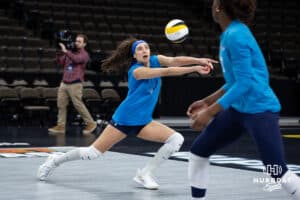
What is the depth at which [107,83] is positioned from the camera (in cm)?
1684

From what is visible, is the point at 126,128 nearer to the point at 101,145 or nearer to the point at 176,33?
the point at 101,145

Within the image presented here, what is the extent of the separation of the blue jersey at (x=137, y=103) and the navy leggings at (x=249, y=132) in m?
1.84

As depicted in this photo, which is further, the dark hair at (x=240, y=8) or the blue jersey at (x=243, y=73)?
the dark hair at (x=240, y=8)

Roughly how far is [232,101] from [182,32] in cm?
253

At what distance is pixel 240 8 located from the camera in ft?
13.3

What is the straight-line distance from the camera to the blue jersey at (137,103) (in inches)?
243

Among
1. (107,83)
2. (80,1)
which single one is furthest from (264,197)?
(80,1)

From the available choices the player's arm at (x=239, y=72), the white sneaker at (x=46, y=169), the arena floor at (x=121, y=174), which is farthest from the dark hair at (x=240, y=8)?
the white sneaker at (x=46, y=169)

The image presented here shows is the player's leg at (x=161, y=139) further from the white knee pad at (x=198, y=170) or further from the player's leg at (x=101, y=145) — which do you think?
the white knee pad at (x=198, y=170)

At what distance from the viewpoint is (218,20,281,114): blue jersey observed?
393 cm

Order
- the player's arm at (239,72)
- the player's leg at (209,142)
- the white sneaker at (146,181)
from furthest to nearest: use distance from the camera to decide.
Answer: the white sneaker at (146,181), the player's leg at (209,142), the player's arm at (239,72)

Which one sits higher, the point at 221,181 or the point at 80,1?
the point at 80,1

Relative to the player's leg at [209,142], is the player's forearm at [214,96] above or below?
above

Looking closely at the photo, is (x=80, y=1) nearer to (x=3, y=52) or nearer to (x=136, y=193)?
(x=3, y=52)
